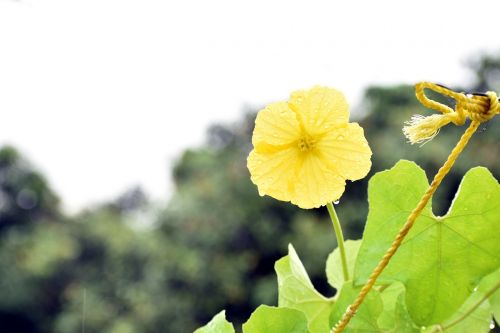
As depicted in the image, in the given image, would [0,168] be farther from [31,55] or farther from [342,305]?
[342,305]

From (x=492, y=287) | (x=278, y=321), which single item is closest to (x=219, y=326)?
(x=278, y=321)

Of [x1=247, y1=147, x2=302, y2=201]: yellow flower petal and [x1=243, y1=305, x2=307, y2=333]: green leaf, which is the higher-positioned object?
[x1=247, y1=147, x2=302, y2=201]: yellow flower petal

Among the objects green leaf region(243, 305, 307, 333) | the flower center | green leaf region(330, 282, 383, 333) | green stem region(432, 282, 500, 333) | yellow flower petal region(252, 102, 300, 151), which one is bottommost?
green stem region(432, 282, 500, 333)

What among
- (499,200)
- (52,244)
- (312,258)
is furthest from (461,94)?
(52,244)

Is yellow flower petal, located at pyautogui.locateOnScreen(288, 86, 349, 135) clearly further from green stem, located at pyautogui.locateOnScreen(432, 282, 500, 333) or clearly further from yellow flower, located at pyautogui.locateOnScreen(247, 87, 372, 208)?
green stem, located at pyautogui.locateOnScreen(432, 282, 500, 333)

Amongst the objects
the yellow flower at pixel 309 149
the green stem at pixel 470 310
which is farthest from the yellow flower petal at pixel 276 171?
the green stem at pixel 470 310

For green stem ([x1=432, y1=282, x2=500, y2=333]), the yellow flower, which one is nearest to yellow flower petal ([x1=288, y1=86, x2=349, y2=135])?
the yellow flower

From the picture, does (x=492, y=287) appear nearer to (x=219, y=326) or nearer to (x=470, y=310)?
(x=470, y=310)

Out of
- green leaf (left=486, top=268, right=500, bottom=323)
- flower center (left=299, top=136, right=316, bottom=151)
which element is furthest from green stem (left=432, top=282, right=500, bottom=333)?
flower center (left=299, top=136, right=316, bottom=151)
